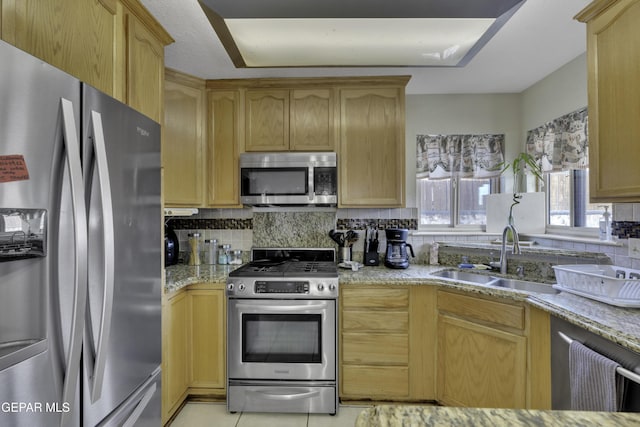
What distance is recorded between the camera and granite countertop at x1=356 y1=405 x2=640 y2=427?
63 cm

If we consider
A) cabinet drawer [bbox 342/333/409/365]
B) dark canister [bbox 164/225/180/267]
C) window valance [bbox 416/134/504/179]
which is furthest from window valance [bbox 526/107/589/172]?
dark canister [bbox 164/225/180/267]

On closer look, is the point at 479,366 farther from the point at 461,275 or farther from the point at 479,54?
the point at 479,54

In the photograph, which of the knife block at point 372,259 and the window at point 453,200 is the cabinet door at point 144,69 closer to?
the knife block at point 372,259

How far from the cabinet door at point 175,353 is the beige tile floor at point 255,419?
0.12 m

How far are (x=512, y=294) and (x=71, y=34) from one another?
243 centimetres

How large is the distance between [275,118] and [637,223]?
2434 millimetres

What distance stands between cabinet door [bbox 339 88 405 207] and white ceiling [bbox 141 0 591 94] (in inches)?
8.3

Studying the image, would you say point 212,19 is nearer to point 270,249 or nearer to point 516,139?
point 270,249

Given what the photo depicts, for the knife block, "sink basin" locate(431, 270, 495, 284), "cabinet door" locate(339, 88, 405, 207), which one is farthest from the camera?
the knife block

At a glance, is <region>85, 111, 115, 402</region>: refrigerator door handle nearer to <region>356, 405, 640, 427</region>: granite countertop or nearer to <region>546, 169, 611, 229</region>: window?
<region>356, 405, 640, 427</region>: granite countertop

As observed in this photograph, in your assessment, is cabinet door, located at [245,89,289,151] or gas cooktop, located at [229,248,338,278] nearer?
gas cooktop, located at [229,248,338,278]

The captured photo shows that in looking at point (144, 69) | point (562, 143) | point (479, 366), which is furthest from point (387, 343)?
point (144, 69)

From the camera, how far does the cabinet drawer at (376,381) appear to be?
87.9 inches

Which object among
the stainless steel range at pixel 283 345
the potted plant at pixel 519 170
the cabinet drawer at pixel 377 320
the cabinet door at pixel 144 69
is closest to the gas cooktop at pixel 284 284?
the stainless steel range at pixel 283 345
